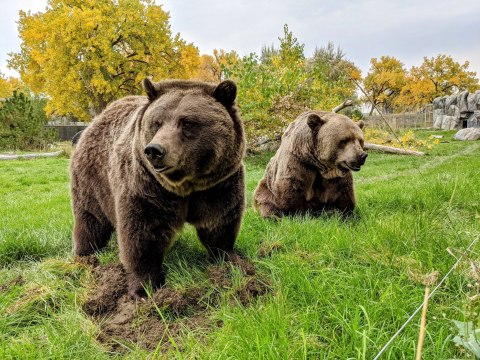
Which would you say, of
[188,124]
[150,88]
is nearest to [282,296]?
[188,124]

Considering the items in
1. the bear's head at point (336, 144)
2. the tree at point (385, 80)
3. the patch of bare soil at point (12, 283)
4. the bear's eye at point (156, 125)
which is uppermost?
the tree at point (385, 80)

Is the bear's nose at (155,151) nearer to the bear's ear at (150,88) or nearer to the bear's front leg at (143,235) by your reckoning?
the bear's front leg at (143,235)

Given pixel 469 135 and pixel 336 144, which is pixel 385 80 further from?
pixel 336 144

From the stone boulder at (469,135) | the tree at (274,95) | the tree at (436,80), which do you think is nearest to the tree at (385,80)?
the tree at (436,80)

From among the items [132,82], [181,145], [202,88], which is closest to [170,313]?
[181,145]

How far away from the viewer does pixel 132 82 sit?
2819cm

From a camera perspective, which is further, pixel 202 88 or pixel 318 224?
pixel 318 224

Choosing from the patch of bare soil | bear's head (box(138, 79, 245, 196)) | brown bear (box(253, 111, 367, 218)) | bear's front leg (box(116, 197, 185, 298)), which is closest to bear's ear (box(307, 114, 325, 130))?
brown bear (box(253, 111, 367, 218))

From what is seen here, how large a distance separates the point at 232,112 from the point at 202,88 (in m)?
0.26

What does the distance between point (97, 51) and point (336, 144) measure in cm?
2577

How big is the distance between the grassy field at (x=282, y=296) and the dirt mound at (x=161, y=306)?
14mm

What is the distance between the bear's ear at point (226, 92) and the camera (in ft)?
8.55

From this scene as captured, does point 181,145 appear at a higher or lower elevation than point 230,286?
higher

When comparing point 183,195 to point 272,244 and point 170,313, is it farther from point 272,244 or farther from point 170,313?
point 272,244
